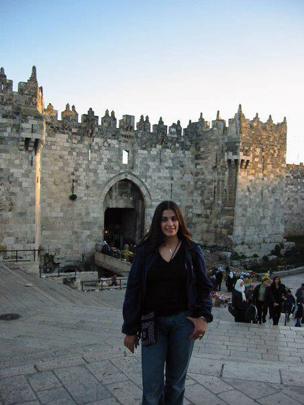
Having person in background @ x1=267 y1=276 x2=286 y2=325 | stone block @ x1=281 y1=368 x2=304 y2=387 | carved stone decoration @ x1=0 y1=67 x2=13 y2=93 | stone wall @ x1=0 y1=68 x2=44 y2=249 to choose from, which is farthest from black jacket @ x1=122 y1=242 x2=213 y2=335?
carved stone decoration @ x1=0 y1=67 x2=13 y2=93

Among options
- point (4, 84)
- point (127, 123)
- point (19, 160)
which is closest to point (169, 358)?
point (19, 160)

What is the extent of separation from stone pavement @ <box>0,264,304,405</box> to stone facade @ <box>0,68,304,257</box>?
9724 mm

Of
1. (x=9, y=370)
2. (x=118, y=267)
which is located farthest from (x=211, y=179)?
(x=9, y=370)

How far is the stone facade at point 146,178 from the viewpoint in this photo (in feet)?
64.0

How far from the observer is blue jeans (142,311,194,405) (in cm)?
303

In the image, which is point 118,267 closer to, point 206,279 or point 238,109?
point 238,109

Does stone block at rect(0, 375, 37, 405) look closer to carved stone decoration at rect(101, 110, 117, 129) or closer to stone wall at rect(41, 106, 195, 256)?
stone wall at rect(41, 106, 195, 256)

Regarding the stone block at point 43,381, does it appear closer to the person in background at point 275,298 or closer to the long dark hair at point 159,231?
the long dark hair at point 159,231

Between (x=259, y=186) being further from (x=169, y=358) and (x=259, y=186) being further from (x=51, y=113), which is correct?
(x=169, y=358)

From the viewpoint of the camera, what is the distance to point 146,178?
2267 centimetres

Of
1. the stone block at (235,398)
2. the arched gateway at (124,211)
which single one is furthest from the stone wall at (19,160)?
the stone block at (235,398)

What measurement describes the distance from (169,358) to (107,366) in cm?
156

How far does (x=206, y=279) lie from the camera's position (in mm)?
3123

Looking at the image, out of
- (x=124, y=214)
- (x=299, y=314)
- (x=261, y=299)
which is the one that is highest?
(x=124, y=214)
